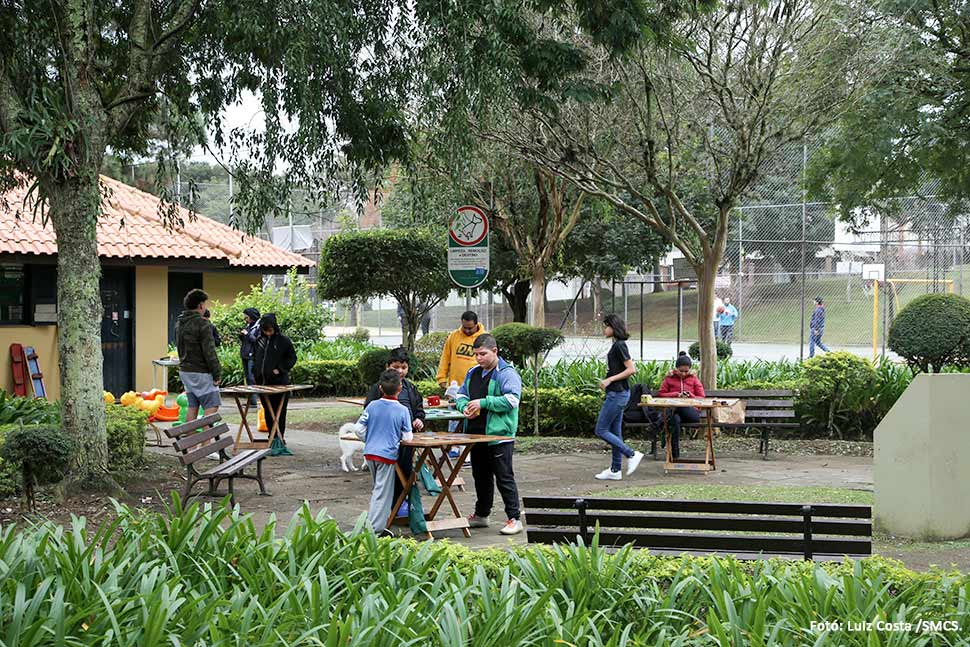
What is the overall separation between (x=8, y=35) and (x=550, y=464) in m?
7.40

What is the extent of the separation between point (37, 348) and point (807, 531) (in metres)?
16.2

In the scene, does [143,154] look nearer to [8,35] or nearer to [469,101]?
[8,35]

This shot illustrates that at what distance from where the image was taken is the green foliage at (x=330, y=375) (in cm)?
2227

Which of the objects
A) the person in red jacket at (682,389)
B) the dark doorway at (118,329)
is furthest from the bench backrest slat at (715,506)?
the dark doorway at (118,329)

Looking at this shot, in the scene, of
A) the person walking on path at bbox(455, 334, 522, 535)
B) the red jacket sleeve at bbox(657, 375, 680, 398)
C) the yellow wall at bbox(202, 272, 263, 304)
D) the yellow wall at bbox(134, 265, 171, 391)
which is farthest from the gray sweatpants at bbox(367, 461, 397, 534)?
the yellow wall at bbox(202, 272, 263, 304)

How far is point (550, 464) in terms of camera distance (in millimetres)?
13094

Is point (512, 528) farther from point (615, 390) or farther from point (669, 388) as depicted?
point (669, 388)

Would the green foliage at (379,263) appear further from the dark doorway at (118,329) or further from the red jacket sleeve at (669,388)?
the red jacket sleeve at (669,388)

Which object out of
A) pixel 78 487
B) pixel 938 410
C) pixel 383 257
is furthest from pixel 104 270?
pixel 938 410

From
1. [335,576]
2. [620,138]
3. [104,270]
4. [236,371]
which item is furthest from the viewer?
[236,371]

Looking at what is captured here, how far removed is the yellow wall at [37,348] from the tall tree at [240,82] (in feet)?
24.4

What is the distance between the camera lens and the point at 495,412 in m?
8.77

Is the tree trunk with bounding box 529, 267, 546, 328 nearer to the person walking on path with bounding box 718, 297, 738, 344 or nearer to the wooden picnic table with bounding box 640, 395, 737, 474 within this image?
the person walking on path with bounding box 718, 297, 738, 344

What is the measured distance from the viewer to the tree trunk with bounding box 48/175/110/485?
1027cm
